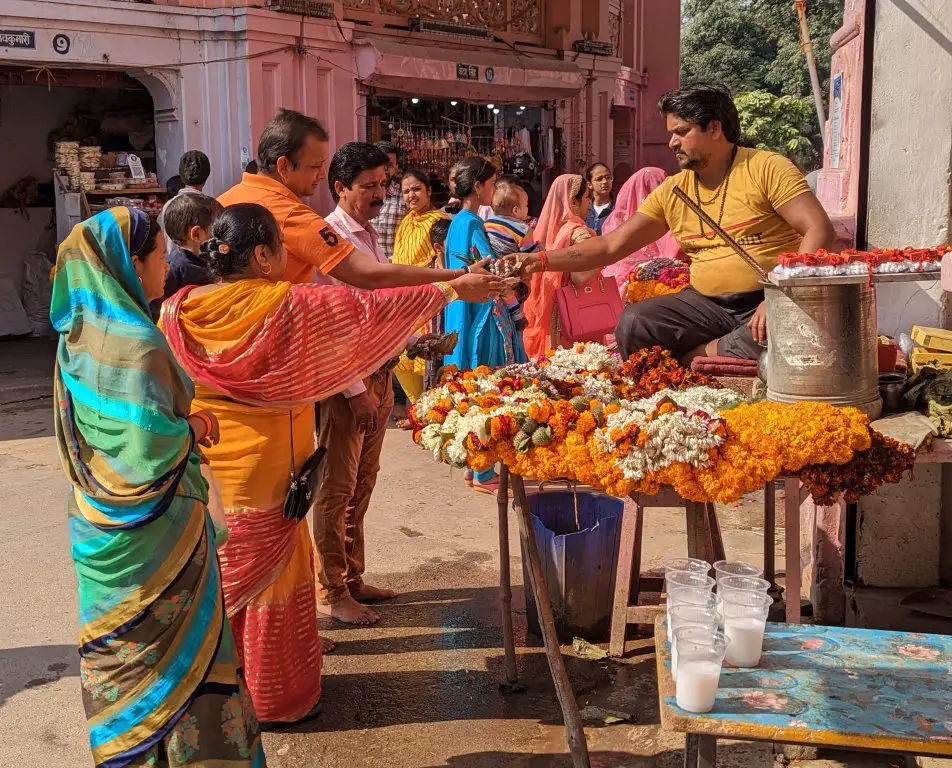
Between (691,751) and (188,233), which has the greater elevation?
(188,233)

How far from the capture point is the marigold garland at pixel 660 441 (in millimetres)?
3102

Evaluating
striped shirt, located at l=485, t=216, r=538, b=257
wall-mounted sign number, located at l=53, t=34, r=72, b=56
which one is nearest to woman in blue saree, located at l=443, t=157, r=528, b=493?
striped shirt, located at l=485, t=216, r=538, b=257

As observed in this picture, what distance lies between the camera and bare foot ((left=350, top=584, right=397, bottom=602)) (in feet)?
16.2

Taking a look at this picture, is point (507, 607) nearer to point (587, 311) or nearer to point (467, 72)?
point (587, 311)

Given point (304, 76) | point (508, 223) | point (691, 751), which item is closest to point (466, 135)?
point (304, 76)

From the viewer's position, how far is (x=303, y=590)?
12.5 ft

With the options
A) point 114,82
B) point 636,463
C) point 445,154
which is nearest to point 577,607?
point 636,463

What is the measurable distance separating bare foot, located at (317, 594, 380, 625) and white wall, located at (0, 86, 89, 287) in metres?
10.3

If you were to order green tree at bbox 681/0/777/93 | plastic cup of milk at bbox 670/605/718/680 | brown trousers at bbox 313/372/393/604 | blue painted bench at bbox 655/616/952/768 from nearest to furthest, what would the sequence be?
blue painted bench at bbox 655/616/952/768, plastic cup of milk at bbox 670/605/718/680, brown trousers at bbox 313/372/393/604, green tree at bbox 681/0/777/93

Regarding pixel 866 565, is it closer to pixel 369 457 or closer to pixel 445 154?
pixel 369 457

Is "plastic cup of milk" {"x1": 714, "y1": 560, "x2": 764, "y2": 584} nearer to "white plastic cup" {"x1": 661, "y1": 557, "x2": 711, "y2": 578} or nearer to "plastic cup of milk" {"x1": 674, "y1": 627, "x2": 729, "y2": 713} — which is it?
"white plastic cup" {"x1": 661, "y1": 557, "x2": 711, "y2": 578}

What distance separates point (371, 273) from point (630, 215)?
16.5 feet

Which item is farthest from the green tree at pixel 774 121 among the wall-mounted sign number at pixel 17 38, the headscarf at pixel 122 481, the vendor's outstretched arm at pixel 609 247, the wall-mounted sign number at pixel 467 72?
the headscarf at pixel 122 481

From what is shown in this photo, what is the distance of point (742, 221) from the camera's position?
4387 millimetres
